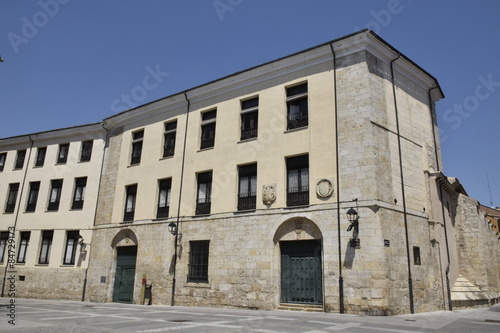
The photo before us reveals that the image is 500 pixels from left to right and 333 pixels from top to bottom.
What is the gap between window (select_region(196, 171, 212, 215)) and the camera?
Result: 18.3 metres

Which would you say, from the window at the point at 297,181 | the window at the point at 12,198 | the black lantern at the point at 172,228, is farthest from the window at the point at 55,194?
the window at the point at 297,181

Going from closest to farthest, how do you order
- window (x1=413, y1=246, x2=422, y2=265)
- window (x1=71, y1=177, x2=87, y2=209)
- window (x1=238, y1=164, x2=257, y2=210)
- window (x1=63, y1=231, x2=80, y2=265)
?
window (x1=413, y1=246, x2=422, y2=265) → window (x1=238, y1=164, x2=257, y2=210) → window (x1=63, y1=231, x2=80, y2=265) → window (x1=71, y1=177, x2=87, y2=209)

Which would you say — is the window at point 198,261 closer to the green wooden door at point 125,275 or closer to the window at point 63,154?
the green wooden door at point 125,275

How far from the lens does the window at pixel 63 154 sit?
25.5m

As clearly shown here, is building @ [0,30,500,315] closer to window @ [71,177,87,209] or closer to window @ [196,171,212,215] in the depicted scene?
window @ [196,171,212,215]

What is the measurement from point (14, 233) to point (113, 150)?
8979 mm

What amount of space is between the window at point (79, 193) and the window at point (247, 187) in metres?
11.8

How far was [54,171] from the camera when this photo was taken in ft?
83.5

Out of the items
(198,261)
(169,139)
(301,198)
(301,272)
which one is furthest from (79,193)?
(301,272)

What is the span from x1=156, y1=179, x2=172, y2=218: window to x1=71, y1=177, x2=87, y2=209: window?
6.52 meters

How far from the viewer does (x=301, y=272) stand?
48.8 ft

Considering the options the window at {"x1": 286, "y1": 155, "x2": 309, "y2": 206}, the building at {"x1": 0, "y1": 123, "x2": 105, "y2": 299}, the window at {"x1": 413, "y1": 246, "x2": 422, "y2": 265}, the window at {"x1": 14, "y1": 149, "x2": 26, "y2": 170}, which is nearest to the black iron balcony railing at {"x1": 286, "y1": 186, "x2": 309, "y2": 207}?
the window at {"x1": 286, "y1": 155, "x2": 309, "y2": 206}

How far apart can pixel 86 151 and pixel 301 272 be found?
55.4ft

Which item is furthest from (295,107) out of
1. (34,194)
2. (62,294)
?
(34,194)
